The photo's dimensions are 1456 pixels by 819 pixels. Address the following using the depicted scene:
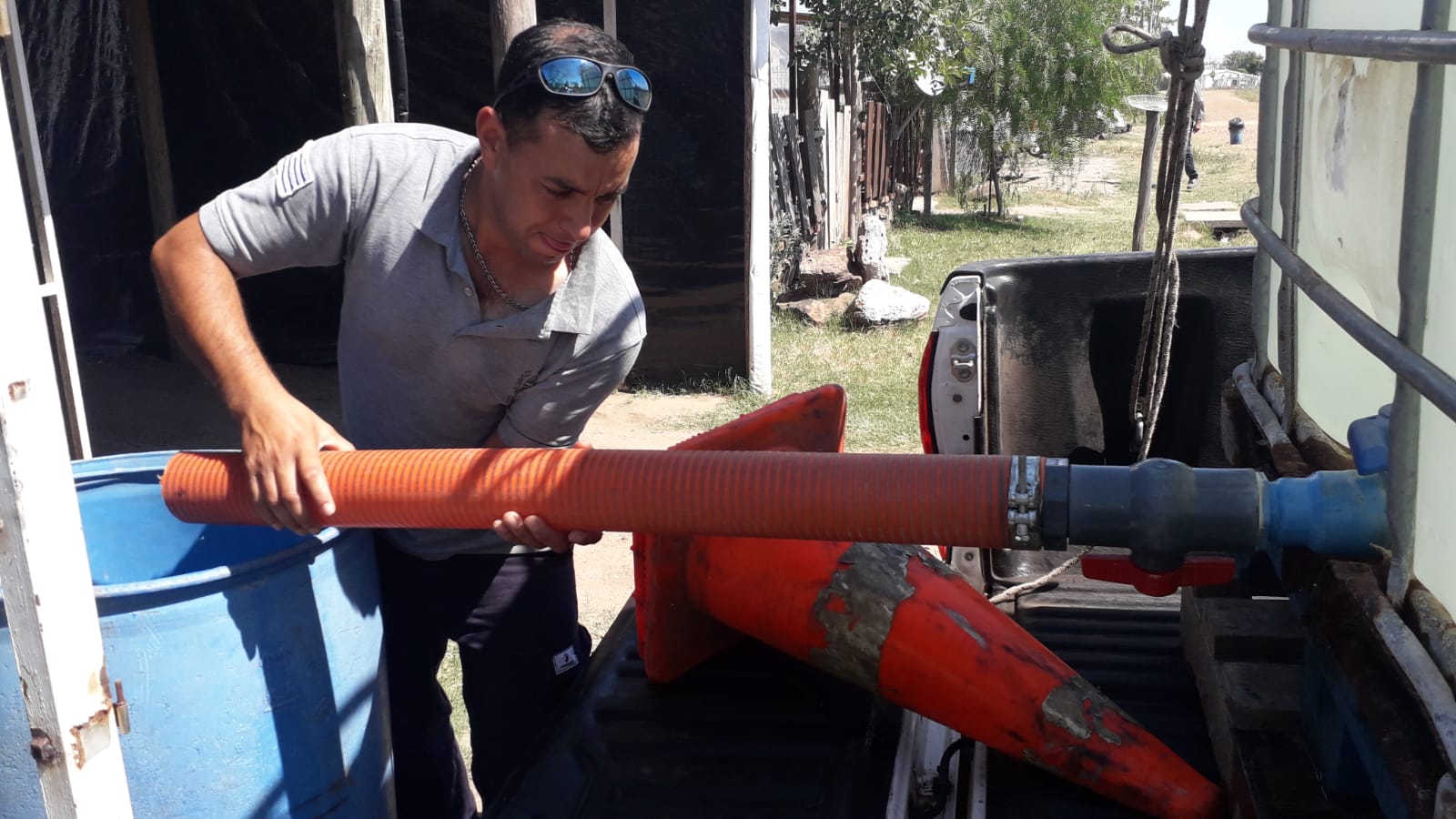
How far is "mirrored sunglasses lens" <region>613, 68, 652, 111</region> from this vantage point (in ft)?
6.76

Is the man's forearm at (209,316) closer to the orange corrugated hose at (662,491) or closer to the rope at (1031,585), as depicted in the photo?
the orange corrugated hose at (662,491)

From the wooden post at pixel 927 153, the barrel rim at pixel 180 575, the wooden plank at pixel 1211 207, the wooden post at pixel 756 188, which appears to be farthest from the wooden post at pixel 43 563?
the wooden post at pixel 927 153

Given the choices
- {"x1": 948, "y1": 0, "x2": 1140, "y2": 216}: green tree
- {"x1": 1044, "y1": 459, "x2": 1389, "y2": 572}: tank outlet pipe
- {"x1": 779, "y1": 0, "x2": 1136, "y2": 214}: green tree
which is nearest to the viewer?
{"x1": 1044, "y1": 459, "x2": 1389, "y2": 572}: tank outlet pipe

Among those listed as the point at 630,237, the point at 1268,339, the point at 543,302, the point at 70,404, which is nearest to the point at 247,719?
the point at 543,302

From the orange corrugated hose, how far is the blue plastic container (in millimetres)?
168

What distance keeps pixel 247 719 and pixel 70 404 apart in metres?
3.38

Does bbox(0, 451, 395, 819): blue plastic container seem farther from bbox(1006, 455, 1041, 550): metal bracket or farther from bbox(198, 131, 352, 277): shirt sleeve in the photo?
bbox(1006, 455, 1041, 550): metal bracket

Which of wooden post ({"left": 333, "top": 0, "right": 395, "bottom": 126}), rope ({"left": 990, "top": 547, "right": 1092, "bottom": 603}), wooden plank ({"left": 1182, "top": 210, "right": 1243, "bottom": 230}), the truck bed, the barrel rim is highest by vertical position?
wooden post ({"left": 333, "top": 0, "right": 395, "bottom": 126})

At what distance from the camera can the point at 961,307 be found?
2842 millimetres

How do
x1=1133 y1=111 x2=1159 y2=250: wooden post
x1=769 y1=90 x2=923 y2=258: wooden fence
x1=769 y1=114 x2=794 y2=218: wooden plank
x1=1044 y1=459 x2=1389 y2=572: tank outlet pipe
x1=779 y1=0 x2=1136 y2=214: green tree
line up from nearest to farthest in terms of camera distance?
x1=1044 y1=459 x2=1389 y2=572: tank outlet pipe → x1=1133 y1=111 x2=1159 y2=250: wooden post → x1=769 y1=114 x2=794 y2=218: wooden plank → x1=769 y1=90 x2=923 y2=258: wooden fence → x1=779 y1=0 x2=1136 y2=214: green tree

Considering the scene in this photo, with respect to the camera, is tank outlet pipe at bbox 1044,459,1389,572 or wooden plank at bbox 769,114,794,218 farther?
wooden plank at bbox 769,114,794,218

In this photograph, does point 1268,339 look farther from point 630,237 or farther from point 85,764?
point 630,237

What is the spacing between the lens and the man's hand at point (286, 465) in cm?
174

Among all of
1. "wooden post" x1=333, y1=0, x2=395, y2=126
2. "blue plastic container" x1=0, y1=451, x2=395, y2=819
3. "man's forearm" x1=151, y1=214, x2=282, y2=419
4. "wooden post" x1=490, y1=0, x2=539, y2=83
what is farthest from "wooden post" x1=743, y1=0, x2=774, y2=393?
"blue plastic container" x1=0, y1=451, x2=395, y2=819
